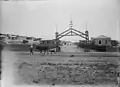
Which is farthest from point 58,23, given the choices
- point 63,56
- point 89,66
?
point 89,66

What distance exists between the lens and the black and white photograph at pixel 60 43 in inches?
83.3

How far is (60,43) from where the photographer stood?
2127mm

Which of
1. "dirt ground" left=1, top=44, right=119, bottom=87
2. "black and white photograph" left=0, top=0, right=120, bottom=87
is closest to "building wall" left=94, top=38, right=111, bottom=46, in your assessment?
"black and white photograph" left=0, top=0, right=120, bottom=87

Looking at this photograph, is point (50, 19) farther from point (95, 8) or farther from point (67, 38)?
point (95, 8)

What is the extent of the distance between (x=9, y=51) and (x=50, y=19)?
1.94 feet

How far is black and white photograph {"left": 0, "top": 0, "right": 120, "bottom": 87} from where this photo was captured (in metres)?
2.12

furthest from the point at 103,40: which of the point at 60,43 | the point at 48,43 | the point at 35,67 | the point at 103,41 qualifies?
the point at 35,67

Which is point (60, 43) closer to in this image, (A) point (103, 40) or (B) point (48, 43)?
(B) point (48, 43)

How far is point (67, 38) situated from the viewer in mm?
2119

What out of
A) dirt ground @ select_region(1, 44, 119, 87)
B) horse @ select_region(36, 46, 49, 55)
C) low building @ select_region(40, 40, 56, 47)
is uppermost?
low building @ select_region(40, 40, 56, 47)

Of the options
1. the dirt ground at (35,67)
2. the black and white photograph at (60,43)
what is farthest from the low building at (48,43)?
the dirt ground at (35,67)

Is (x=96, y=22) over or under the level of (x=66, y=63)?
over

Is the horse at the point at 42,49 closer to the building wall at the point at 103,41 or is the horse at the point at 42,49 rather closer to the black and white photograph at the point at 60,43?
the black and white photograph at the point at 60,43

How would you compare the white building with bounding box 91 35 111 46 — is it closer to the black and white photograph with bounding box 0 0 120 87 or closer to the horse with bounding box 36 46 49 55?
the black and white photograph with bounding box 0 0 120 87
